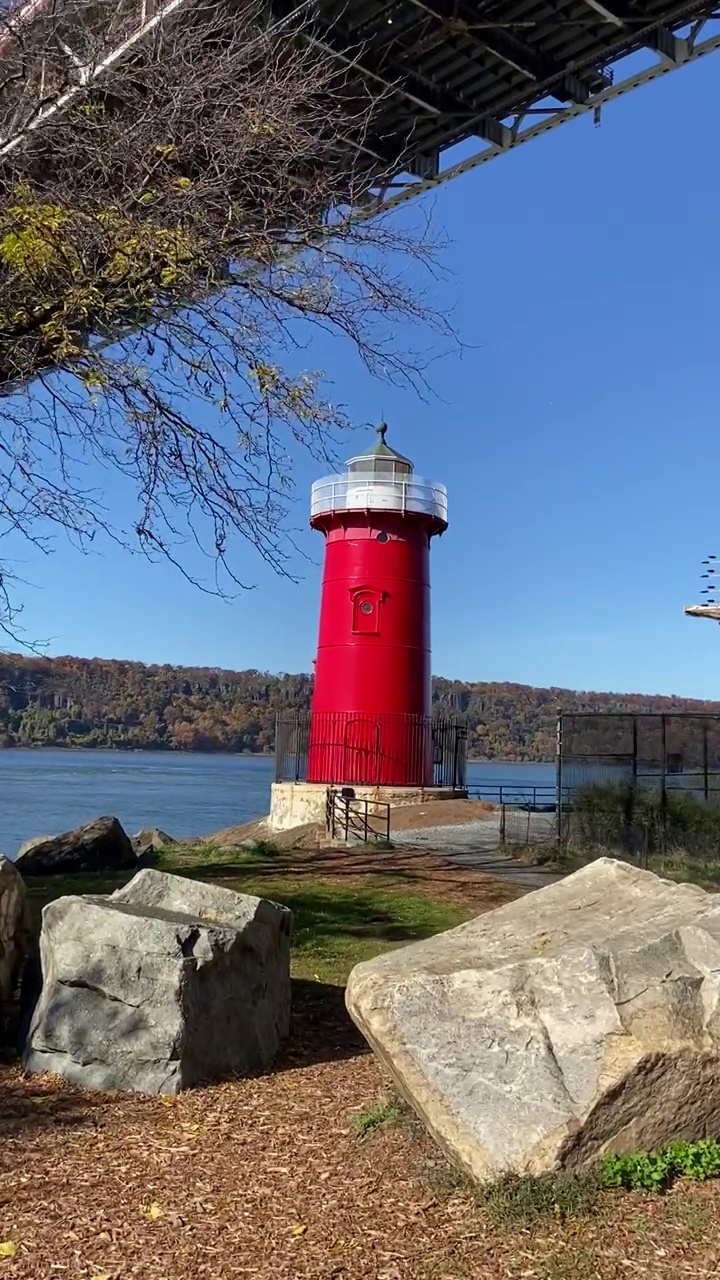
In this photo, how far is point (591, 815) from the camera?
17.2 meters

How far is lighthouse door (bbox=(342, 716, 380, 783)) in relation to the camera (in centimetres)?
→ 2367

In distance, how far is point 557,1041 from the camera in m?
4.26

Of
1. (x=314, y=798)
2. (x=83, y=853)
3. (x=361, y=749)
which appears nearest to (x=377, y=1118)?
(x=83, y=853)

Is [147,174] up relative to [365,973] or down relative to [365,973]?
up

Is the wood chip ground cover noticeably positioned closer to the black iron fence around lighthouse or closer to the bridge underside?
the bridge underside

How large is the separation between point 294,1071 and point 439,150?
956 centimetres

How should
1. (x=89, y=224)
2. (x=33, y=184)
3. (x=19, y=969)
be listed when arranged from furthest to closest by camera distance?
(x=33, y=184), (x=89, y=224), (x=19, y=969)

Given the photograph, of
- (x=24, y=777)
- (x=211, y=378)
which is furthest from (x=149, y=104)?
(x=24, y=777)

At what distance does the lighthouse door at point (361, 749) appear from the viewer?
2367 centimetres

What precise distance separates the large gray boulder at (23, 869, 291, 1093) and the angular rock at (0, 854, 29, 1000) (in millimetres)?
629

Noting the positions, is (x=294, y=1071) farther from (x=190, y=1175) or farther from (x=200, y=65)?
(x=200, y=65)

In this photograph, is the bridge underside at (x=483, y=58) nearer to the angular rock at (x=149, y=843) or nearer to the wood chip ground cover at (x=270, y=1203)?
the wood chip ground cover at (x=270, y=1203)

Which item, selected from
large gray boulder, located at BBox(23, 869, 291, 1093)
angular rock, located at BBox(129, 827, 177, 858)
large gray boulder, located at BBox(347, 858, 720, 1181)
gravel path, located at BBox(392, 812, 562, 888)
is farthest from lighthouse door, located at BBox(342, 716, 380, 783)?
large gray boulder, located at BBox(347, 858, 720, 1181)

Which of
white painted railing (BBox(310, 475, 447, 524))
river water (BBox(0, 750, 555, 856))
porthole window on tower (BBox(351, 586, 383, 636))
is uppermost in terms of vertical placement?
white painted railing (BBox(310, 475, 447, 524))
